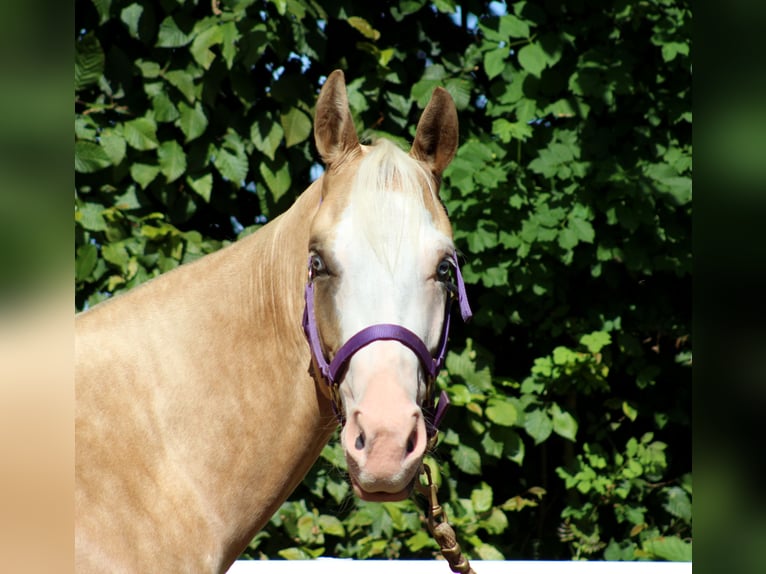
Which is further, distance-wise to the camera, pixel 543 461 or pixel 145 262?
pixel 543 461

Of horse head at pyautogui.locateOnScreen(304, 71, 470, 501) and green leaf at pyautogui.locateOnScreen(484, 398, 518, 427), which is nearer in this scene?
horse head at pyautogui.locateOnScreen(304, 71, 470, 501)

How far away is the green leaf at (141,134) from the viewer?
3.35m

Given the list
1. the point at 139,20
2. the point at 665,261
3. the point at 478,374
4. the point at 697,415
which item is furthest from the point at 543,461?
the point at 697,415

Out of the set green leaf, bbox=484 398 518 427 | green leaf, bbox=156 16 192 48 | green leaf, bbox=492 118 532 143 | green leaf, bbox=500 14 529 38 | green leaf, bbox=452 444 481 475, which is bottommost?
green leaf, bbox=452 444 481 475

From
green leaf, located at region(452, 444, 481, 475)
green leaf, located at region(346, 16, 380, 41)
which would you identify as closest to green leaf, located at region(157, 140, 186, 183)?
green leaf, located at region(346, 16, 380, 41)

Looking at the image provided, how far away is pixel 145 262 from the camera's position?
11.0 ft

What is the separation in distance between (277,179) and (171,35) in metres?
0.74

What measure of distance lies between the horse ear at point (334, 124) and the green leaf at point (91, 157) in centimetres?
181

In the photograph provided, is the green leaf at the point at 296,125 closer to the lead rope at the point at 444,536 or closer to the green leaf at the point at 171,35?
the green leaf at the point at 171,35

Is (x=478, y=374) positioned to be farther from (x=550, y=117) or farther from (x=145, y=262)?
(x=145, y=262)

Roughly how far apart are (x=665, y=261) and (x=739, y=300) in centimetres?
322

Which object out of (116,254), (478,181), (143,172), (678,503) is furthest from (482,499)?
(143,172)

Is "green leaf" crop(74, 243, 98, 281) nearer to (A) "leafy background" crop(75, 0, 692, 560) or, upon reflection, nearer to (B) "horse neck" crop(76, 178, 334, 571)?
(A) "leafy background" crop(75, 0, 692, 560)

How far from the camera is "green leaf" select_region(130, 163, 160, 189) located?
132 inches
